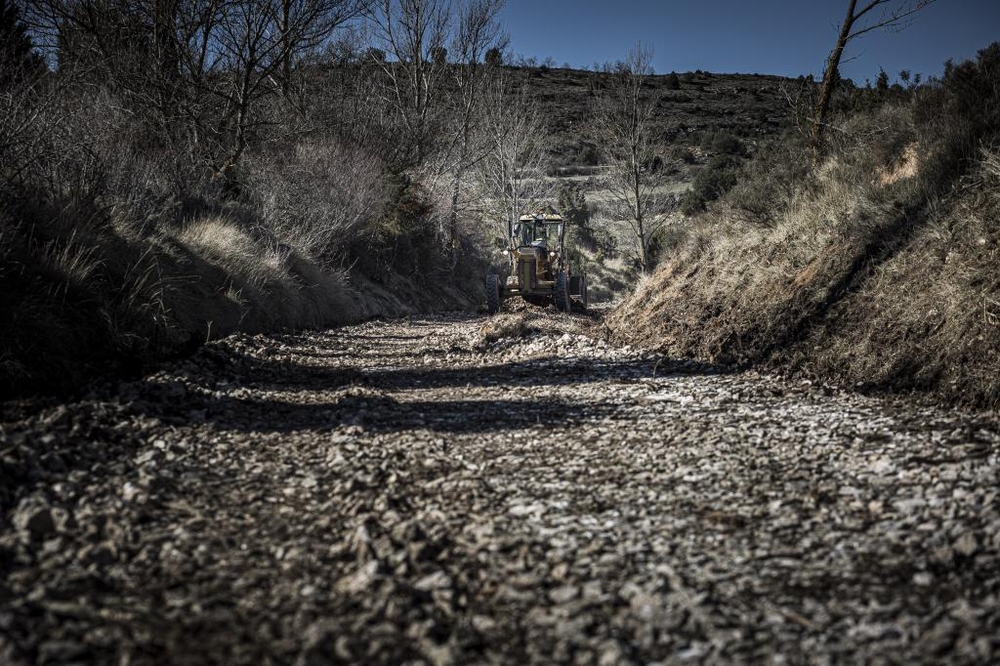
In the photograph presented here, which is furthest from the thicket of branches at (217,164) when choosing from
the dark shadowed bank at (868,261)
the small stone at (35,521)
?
the dark shadowed bank at (868,261)

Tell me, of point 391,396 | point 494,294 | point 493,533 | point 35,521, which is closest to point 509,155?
point 494,294

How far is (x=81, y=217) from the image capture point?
773cm

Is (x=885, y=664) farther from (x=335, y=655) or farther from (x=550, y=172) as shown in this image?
(x=550, y=172)

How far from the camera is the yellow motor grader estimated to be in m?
17.6

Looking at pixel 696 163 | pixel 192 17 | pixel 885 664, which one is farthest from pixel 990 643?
pixel 696 163

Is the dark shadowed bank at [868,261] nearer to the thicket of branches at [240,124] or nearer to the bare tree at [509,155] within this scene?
the thicket of branches at [240,124]

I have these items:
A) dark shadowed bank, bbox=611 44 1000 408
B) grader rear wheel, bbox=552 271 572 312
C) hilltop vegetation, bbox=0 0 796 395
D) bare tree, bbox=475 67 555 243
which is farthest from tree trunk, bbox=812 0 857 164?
bare tree, bbox=475 67 555 243

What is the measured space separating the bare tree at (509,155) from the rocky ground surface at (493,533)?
91.0ft

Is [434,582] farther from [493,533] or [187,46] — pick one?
[187,46]

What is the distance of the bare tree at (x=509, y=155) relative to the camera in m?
32.8

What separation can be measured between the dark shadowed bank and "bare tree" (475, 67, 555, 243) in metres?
20.8

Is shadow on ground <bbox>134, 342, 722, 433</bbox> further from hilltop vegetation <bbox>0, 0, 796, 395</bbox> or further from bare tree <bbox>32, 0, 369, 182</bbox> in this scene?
bare tree <bbox>32, 0, 369, 182</bbox>

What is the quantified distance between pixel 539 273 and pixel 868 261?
34.7 feet

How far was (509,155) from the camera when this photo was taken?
110ft
